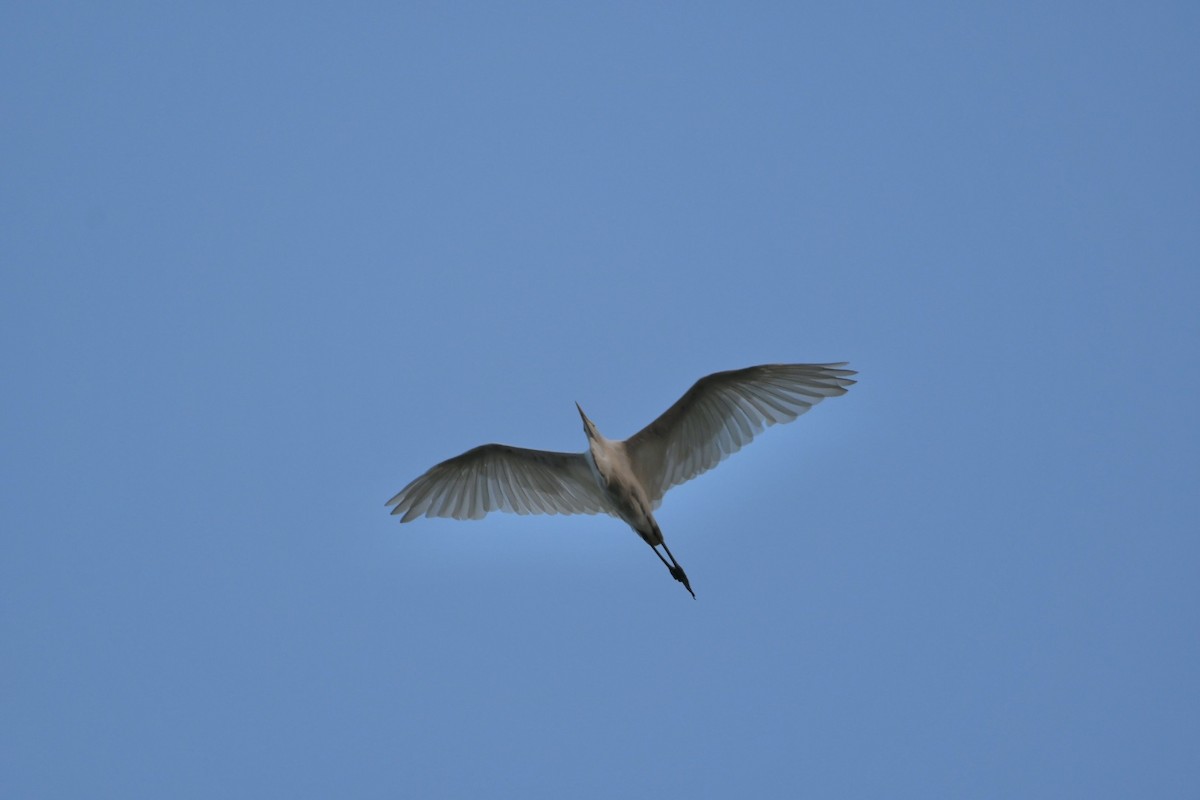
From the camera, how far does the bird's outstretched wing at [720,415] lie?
10.7 meters

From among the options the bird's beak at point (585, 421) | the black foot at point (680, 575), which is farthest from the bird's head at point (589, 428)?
the black foot at point (680, 575)

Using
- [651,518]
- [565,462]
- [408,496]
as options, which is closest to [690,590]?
[651,518]

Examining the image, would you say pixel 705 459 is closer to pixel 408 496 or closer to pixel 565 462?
pixel 565 462

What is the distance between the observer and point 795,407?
1084 centimetres

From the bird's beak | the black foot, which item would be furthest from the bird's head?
the black foot

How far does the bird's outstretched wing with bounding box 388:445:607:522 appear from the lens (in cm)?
1191

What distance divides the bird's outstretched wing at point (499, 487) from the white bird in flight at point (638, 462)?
0.01 m

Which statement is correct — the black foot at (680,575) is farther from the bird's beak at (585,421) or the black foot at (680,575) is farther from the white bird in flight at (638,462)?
the bird's beak at (585,421)

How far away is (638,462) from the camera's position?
11570 millimetres

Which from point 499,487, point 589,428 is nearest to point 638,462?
point 589,428

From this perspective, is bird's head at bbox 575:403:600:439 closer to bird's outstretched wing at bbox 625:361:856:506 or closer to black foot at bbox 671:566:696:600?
bird's outstretched wing at bbox 625:361:856:506

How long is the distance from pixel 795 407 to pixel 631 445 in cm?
168

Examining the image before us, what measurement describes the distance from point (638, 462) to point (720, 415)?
3.20 ft

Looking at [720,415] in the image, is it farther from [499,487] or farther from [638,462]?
[499,487]
